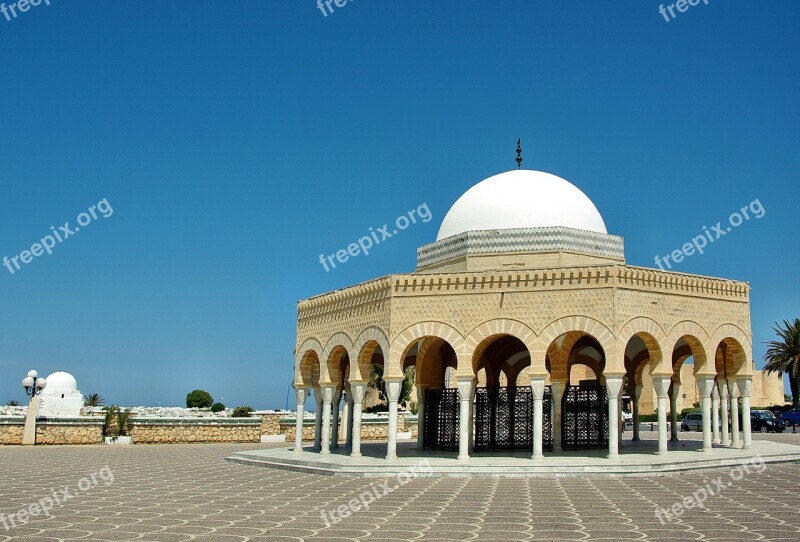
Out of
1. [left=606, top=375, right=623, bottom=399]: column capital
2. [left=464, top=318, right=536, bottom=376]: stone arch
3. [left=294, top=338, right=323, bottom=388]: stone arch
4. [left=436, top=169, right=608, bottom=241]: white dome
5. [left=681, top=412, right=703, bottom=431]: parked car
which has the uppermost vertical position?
[left=436, top=169, right=608, bottom=241]: white dome

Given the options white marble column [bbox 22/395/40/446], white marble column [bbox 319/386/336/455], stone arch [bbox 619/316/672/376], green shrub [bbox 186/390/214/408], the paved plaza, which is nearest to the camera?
the paved plaza

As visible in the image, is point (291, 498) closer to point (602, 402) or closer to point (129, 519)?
point (129, 519)

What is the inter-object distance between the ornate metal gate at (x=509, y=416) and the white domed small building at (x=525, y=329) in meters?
0.03

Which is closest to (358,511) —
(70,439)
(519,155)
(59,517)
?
(59,517)

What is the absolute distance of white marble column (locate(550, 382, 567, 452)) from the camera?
15617 millimetres

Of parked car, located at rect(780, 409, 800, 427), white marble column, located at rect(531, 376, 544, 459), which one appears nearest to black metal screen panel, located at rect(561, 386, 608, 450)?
white marble column, located at rect(531, 376, 544, 459)

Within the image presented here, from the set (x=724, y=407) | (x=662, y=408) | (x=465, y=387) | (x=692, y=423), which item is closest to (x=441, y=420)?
(x=465, y=387)

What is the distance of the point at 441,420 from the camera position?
1750cm

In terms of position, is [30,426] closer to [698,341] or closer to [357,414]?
[357,414]

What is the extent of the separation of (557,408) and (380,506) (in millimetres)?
7410

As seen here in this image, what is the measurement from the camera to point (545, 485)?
11586 millimetres

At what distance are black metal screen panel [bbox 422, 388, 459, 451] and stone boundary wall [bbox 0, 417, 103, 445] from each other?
10.3 meters

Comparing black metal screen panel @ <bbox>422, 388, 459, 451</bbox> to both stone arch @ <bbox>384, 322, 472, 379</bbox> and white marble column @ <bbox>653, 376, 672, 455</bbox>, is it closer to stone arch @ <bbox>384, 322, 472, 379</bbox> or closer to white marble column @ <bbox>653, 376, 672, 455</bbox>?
stone arch @ <bbox>384, 322, 472, 379</bbox>

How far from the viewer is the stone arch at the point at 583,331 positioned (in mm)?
13641
